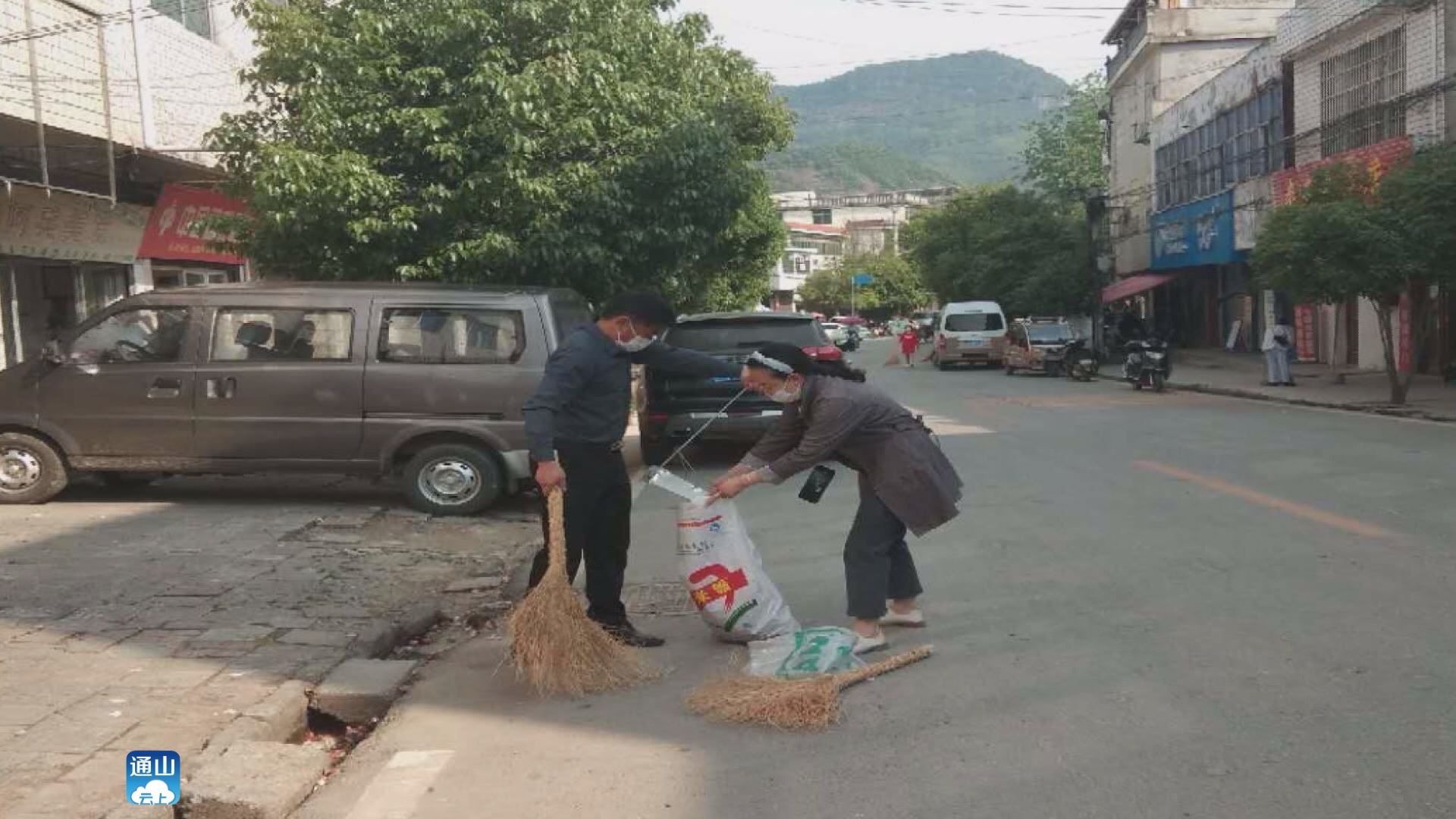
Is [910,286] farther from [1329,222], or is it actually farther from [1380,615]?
[1380,615]

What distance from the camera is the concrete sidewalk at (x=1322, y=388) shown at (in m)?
17.5

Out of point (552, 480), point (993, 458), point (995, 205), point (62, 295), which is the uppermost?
point (995, 205)

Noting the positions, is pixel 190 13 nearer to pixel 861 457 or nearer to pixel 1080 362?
pixel 861 457

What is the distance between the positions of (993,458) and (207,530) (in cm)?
736

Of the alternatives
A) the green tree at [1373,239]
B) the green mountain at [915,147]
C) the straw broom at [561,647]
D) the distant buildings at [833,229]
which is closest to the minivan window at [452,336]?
the straw broom at [561,647]

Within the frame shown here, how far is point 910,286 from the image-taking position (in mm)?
97625

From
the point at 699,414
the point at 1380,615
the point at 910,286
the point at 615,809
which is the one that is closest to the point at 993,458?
the point at 699,414

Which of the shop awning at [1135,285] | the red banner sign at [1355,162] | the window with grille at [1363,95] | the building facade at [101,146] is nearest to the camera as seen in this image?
the building facade at [101,146]

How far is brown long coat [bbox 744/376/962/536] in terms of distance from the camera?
17.4ft

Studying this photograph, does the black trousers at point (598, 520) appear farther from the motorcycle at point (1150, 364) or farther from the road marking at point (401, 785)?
the motorcycle at point (1150, 364)

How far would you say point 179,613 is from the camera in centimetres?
635

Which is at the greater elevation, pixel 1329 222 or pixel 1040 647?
pixel 1329 222

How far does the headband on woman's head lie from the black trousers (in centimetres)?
91

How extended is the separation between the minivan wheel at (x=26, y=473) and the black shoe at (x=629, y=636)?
6.14 m
